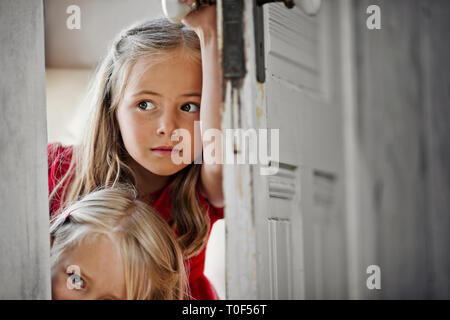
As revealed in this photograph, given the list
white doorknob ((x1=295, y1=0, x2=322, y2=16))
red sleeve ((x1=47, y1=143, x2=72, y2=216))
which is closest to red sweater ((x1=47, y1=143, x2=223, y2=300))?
red sleeve ((x1=47, y1=143, x2=72, y2=216))

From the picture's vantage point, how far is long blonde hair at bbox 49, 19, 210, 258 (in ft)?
3.95

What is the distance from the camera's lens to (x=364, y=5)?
71.8 inches

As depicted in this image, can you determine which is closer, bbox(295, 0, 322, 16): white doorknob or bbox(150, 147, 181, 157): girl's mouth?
bbox(295, 0, 322, 16): white doorknob

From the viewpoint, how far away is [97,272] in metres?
1.15

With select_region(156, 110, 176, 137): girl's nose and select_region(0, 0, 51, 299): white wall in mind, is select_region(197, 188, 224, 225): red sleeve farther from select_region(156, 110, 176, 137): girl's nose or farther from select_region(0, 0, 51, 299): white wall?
select_region(0, 0, 51, 299): white wall

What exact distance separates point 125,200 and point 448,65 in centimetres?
110

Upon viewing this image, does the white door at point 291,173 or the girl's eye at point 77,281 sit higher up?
the white door at point 291,173

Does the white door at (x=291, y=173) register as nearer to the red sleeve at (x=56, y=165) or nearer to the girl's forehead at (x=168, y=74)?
the girl's forehead at (x=168, y=74)

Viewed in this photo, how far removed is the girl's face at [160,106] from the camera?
1178 mm

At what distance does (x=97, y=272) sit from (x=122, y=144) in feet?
0.89

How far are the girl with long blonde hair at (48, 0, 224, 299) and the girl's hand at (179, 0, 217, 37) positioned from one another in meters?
0.04

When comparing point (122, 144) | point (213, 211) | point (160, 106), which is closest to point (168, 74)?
point (160, 106)

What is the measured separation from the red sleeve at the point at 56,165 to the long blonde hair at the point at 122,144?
11 mm

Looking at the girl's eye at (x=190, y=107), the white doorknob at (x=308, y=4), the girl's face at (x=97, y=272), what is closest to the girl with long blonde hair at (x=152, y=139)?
the girl's eye at (x=190, y=107)
